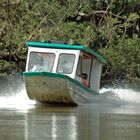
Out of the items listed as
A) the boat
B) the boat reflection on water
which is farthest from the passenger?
the boat reflection on water

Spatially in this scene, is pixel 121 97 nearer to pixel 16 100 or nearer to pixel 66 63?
pixel 16 100

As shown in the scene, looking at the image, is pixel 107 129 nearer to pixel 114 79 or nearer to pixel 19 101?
pixel 19 101

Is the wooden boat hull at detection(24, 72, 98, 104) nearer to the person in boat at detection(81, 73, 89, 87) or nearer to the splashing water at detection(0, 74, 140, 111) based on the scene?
the splashing water at detection(0, 74, 140, 111)

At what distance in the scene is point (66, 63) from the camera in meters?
21.4

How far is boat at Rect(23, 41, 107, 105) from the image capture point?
66.2 feet

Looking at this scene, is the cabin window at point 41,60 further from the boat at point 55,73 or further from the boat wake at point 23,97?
the boat wake at point 23,97

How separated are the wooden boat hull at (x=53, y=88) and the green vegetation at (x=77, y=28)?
500cm

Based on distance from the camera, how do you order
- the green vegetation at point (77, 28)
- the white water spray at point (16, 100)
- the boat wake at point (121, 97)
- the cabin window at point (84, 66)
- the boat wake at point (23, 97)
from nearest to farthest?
the white water spray at point (16, 100) < the boat wake at point (23, 97) < the cabin window at point (84, 66) < the boat wake at point (121, 97) < the green vegetation at point (77, 28)

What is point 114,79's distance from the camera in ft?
101

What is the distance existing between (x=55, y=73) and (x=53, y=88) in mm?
545

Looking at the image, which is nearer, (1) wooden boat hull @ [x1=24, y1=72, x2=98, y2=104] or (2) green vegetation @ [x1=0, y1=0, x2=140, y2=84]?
(1) wooden boat hull @ [x1=24, y1=72, x2=98, y2=104]

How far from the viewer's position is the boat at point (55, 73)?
66.2ft

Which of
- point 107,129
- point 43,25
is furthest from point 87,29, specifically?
point 107,129

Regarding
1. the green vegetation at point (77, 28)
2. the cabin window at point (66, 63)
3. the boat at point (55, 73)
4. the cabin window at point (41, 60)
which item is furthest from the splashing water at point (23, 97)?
Answer: the cabin window at point (66, 63)
